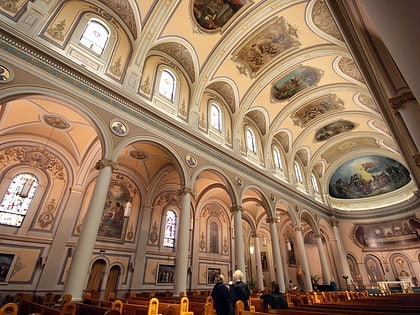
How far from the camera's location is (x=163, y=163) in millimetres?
12320

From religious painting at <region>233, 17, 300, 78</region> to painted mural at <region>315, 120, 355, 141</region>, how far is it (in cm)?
880

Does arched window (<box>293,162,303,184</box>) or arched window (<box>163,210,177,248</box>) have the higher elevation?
arched window (<box>293,162,303,184</box>)

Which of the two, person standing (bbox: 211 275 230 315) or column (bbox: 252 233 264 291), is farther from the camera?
column (bbox: 252 233 264 291)

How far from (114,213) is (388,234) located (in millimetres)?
21987

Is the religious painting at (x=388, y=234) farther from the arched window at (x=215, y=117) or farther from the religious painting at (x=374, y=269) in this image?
the arched window at (x=215, y=117)

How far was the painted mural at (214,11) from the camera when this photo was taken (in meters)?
9.48

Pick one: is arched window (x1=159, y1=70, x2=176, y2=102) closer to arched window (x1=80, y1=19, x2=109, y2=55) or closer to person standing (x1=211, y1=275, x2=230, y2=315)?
arched window (x1=80, y1=19, x2=109, y2=55)

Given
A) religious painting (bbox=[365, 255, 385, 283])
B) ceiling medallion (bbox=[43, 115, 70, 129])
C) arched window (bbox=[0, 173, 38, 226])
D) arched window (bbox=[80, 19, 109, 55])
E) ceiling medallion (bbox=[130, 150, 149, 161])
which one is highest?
arched window (bbox=[80, 19, 109, 55])

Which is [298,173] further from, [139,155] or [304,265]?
[139,155]

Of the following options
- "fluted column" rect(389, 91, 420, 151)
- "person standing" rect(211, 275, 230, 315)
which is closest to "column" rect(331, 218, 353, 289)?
"fluted column" rect(389, 91, 420, 151)

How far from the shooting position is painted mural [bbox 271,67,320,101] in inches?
514

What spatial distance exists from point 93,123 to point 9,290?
6.86 metres

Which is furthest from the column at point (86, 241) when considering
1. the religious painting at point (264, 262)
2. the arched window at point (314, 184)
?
the arched window at point (314, 184)

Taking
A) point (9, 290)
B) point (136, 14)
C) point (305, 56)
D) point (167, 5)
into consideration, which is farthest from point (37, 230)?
point (305, 56)
